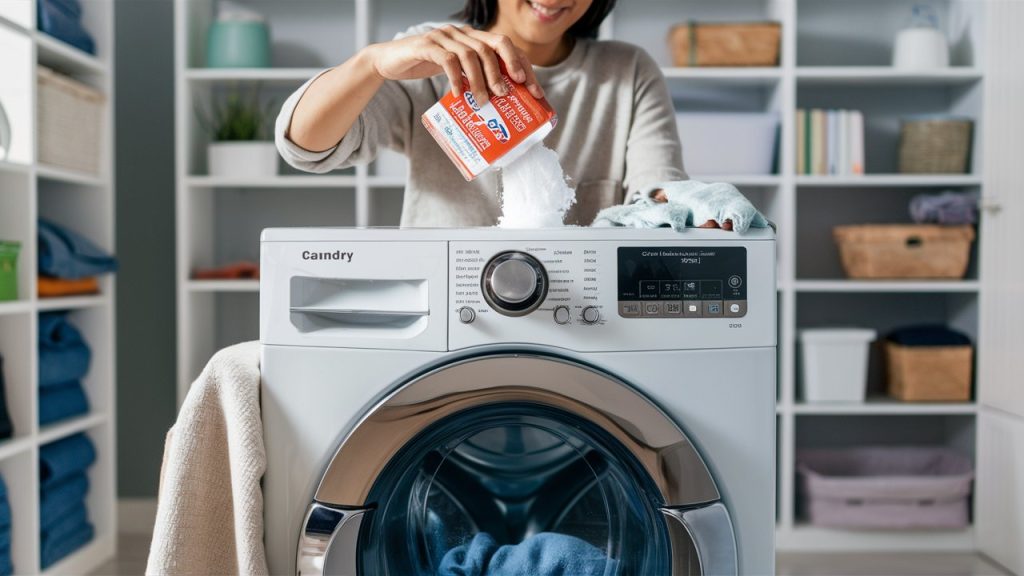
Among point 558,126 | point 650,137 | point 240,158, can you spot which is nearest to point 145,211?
point 240,158

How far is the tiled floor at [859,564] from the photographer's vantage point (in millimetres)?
2469

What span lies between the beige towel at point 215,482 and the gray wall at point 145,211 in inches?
80.2

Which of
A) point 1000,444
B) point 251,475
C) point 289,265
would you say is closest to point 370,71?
point 289,265

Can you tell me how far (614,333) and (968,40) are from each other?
236 centimetres

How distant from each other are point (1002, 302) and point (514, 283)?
6.69 feet

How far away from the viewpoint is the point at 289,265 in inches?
38.6

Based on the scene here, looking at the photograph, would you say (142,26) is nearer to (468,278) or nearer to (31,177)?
(31,177)

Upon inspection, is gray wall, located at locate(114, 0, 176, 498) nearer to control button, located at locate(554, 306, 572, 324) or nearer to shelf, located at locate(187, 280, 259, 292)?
shelf, located at locate(187, 280, 259, 292)

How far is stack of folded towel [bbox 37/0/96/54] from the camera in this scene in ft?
7.23

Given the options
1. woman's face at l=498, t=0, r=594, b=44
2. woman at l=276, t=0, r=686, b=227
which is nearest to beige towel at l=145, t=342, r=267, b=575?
woman at l=276, t=0, r=686, b=227

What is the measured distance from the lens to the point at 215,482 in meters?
0.99

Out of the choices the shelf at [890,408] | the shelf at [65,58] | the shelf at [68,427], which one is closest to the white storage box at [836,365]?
the shelf at [890,408]

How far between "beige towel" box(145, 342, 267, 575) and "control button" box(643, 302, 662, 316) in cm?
43

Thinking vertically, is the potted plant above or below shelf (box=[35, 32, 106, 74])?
below
